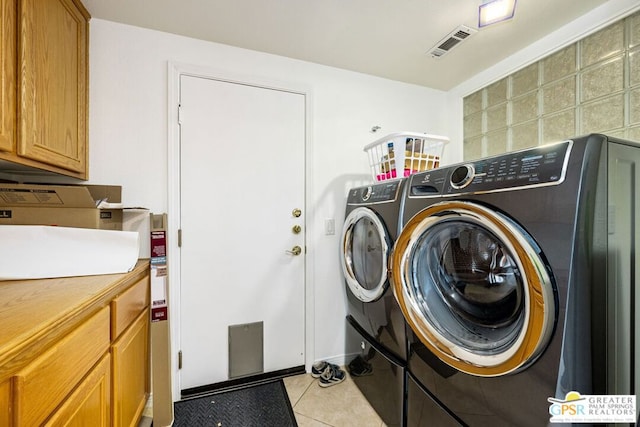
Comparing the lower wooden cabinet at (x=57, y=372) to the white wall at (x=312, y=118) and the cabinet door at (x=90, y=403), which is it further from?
the white wall at (x=312, y=118)

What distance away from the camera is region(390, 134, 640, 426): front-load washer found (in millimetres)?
685

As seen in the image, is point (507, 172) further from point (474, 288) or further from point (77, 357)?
point (77, 357)

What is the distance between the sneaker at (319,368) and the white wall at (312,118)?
53mm

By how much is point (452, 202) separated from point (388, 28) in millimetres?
1246

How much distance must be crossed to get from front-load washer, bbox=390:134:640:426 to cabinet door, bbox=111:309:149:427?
1.29 meters

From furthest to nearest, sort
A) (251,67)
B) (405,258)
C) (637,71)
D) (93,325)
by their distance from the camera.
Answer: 1. (251,67)
2. (637,71)
3. (405,258)
4. (93,325)

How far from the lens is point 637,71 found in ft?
4.31

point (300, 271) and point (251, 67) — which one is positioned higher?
point (251, 67)

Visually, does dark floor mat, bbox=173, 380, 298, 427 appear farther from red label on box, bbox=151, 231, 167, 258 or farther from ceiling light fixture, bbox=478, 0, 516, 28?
ceiling light fixture, bbox=478, 0, 516, 28

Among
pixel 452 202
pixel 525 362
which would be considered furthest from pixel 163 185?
pixel 525 362

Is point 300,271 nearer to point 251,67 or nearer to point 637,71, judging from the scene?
point 251,67

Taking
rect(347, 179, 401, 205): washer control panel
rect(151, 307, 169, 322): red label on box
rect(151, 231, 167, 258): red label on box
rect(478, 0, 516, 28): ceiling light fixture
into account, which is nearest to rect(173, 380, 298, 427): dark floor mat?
rect(151, 307, 169, 322): red label on box

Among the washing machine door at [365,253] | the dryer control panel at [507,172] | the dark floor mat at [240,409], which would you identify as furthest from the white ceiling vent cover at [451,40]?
the dark floor mat at [240,409]
